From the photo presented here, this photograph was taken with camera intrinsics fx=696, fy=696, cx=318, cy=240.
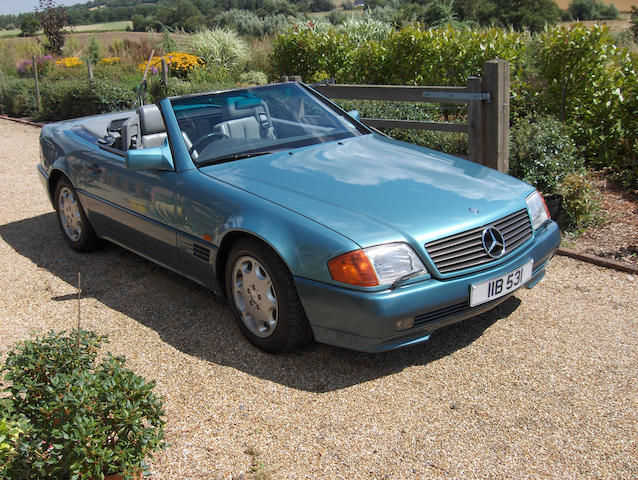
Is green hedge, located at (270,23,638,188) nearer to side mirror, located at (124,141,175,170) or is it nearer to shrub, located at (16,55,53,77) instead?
side mirror, located at (124,141,175,170)

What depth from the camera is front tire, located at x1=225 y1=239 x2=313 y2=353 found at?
3.95m

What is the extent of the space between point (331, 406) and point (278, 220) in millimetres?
1080

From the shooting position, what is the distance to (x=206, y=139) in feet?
16.3

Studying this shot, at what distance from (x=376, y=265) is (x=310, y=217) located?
1.69 feet

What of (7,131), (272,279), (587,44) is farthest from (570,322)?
(7,131)

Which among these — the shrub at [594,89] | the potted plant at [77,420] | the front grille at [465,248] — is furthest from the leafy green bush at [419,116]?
the potted plant at [77,420]

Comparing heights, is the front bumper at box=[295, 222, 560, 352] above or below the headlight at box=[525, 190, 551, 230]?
below

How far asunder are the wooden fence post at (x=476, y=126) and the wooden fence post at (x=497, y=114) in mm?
37

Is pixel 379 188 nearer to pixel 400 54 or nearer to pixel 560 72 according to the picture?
pixel 560 72

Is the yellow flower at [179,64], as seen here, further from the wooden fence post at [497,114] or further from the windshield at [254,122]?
the windshield at [254,122]

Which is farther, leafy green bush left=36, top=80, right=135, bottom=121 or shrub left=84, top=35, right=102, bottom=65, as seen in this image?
shrub left=84, top=35, right=102, bottom=65

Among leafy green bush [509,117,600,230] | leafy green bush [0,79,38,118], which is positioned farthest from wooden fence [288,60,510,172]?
leafy green bush [0,79,38,118]

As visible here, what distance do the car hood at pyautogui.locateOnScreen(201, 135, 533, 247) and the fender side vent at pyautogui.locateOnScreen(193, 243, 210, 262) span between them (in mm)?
463

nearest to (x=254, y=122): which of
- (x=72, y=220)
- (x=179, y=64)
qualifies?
(x=72, y=220)
